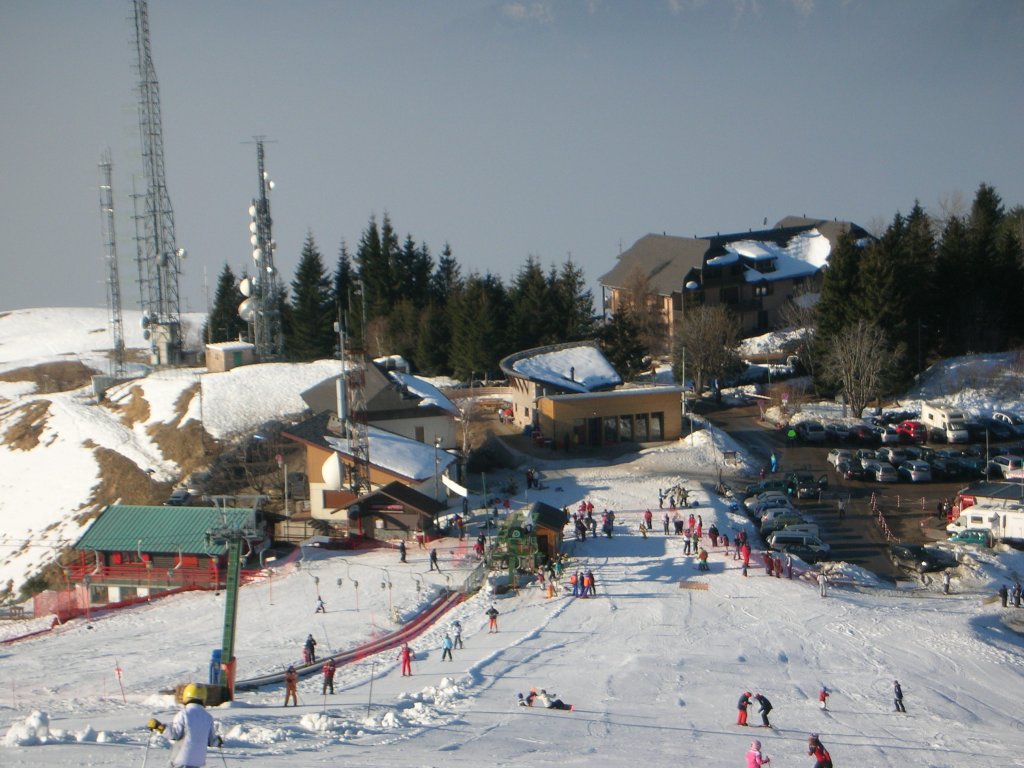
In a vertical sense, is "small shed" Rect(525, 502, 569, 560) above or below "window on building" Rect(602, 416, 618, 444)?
below

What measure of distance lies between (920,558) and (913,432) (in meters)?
17.7

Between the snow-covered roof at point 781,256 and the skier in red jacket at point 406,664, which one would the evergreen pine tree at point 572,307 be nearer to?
the snow-covered roof at point 781,256

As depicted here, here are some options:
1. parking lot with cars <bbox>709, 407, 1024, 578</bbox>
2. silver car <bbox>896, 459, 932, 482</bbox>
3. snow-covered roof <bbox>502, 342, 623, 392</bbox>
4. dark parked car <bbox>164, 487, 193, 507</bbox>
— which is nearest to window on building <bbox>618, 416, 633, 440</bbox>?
snow-covered roof <bbox>502, 342, 623, 392</bbox>

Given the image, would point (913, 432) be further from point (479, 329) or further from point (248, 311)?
point (248, 311)

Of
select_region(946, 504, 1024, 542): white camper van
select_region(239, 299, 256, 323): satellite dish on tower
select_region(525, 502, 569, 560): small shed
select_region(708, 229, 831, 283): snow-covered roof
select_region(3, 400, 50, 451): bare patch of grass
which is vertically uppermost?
select_region(708, 229, 831, 283): snow-covered roof

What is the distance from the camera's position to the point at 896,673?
2861 cm

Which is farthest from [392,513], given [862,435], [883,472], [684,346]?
[684,346]

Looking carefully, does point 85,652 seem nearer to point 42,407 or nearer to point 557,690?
point 557,690

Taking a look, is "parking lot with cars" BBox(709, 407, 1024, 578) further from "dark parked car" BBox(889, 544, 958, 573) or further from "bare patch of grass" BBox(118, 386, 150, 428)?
"bare patch of grass" BBox(118, 386, 150, 428)

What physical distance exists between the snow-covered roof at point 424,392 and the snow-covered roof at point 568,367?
452 centimetres

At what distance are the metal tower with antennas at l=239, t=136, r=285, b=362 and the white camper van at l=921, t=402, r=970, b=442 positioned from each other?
3867 centimetres

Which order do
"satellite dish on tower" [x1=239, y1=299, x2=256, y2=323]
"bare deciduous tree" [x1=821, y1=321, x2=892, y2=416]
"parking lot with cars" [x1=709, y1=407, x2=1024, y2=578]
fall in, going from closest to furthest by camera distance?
"parking lot with cars" [x1=709, y1=407, x2=1024, y2=578], "bare deciduous tree" [x1=821, y1=321, x2=892, y2=416], "satellite dish on tower" [x1=239, y1=299, x2=256, y2=323]

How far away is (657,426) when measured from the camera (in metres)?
56.2

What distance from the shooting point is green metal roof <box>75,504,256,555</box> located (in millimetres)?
41469
